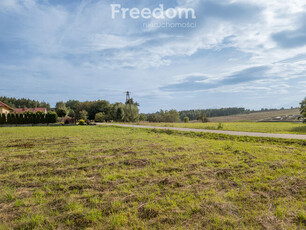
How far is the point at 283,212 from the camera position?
2820 millimetres

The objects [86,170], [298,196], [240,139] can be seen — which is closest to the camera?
[298,196]

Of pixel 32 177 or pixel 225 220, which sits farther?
pixel 32 177

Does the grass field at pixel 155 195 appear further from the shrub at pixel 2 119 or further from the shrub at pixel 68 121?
the shrub at pixel 2 119

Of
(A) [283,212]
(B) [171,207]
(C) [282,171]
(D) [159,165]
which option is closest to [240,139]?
(C) [282,171]

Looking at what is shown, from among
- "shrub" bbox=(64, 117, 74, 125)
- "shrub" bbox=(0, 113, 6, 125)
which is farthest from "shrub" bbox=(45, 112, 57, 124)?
"shrub" bbox=(0, 113, 6, 125)

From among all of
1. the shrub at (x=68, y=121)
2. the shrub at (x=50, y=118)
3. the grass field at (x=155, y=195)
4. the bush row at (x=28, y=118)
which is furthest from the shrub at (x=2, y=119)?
the grass field at (x=155, y=195)

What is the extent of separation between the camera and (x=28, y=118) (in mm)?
34125

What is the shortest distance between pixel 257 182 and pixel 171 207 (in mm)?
2202

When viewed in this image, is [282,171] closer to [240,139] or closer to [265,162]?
[265,162]

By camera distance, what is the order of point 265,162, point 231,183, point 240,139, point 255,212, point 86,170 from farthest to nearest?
point 240,139, point 265,162, point 86,170, point 231,183, point 255,212

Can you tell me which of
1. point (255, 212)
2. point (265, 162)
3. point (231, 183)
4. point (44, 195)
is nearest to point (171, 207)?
point (255, 212)

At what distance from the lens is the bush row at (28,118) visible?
107 ft

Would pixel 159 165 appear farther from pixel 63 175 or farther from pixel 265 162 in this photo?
pixel 265 162

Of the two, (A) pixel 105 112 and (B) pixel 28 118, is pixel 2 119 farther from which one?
(A) pixel 105 112
